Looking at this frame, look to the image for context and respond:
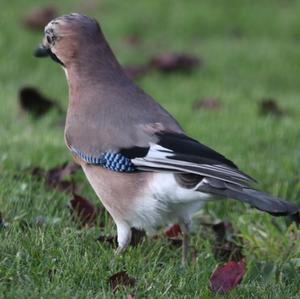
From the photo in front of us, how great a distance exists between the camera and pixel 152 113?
5.30 m

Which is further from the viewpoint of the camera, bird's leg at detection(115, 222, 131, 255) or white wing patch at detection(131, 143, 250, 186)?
bird's leg at detection(115, 222, 131, 255)

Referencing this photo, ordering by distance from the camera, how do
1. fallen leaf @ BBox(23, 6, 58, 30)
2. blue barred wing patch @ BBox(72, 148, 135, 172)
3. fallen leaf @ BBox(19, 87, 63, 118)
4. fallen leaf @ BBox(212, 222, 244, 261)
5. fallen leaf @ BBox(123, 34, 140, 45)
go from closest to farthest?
1. blue barred wing patch @ BBox(72, 148, 135, 172)
2. fallen leaf @ BBox(212, 222, 244, 261)
3. fallen leaf @ BBox(19, 87, 63, 118)
4. fallen leaf @ BBox(23, 6, 58, 30)
5. fallen leaf @ BBox(123, 34, 140, 45)

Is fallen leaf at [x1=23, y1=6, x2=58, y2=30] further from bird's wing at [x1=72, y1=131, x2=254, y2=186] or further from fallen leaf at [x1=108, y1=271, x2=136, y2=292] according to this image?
fallen leaf at [x1=108, y1=271, x2=136, y2=292]

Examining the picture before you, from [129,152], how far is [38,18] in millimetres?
6282

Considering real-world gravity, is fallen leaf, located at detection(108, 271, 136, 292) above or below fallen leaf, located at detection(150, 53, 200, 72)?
above

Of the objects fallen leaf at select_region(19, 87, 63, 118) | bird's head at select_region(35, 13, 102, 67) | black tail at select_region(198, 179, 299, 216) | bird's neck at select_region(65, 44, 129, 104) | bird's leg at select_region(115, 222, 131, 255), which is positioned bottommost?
fallen leaf at select_region(19, 87, 63, 118)

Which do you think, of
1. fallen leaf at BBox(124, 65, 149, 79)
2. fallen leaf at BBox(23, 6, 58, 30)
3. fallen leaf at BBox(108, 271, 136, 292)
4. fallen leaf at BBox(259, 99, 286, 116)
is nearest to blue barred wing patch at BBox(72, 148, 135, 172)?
fallen leaf at BBox(108, 271, 136, 292)

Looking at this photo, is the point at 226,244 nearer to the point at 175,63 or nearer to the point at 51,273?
the point at 51,273

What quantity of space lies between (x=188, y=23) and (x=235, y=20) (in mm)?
622

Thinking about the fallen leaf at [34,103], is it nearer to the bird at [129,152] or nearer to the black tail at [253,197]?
the bird at [129,152]

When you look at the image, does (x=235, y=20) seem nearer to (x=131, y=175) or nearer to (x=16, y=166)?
(x=16, y=166)

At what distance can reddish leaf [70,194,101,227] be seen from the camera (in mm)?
5530

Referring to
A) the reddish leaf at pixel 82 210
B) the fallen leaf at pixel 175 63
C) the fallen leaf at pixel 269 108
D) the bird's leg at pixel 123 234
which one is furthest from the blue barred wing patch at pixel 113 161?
the fallen leaf at pixel 175 63

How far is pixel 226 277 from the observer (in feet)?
15.1
